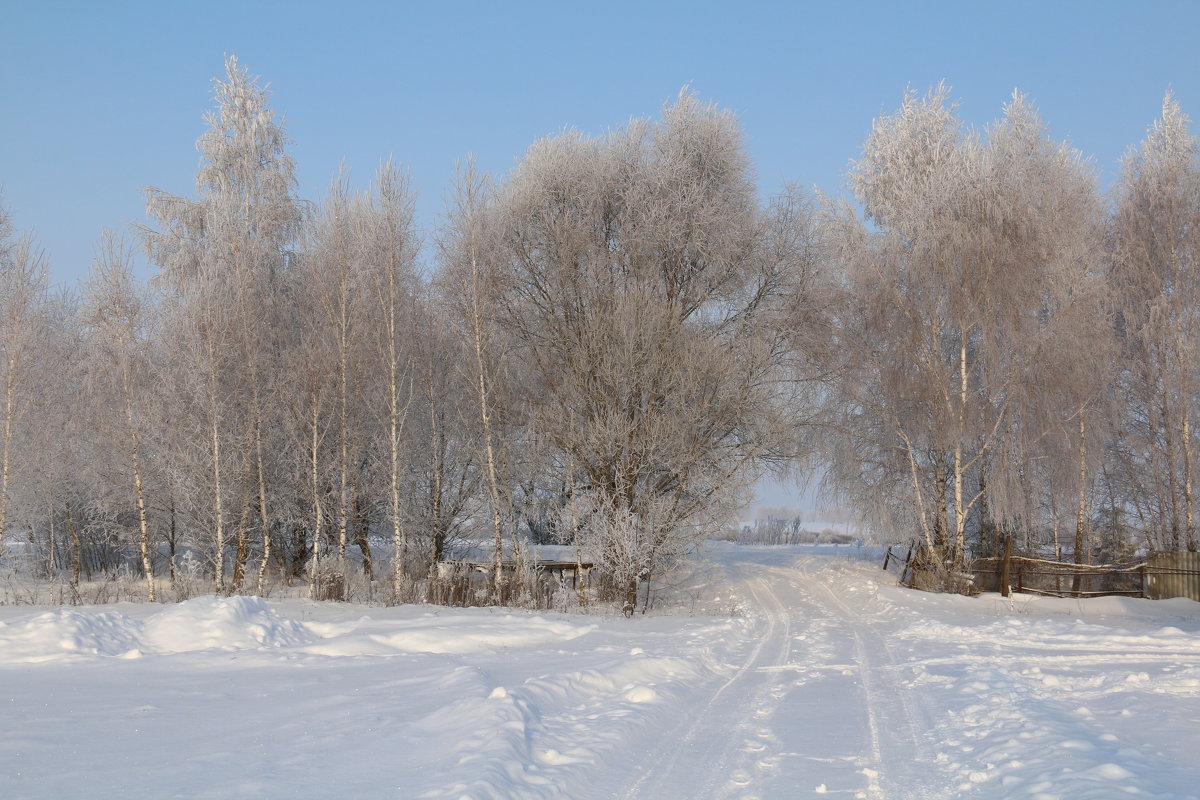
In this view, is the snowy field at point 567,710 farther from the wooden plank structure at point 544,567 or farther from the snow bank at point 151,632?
the wooden plank structure at point 544,567

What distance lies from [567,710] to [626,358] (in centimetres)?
1135

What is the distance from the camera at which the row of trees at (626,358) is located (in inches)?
752

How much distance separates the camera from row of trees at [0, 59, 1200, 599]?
1909 cm

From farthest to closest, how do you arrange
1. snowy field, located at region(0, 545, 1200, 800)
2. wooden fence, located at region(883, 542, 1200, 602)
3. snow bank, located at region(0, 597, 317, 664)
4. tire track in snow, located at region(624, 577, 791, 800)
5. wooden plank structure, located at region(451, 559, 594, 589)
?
wooden fence, located at region(883, 542, 1200, 602)
wooden plank structure, located at region(451, 559, 594, 589)
snow bank, located at region(0, 597, 317, 664)
tire track in snow, located at region(624, 577, 791, 800)
snowy field, located at region(0, 545, 1200, 800)

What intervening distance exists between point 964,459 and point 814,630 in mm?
10481

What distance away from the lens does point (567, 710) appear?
764cm

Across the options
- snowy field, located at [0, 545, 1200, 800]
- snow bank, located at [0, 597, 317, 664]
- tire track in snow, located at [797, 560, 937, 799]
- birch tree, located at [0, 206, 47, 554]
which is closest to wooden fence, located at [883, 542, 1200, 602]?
snowy field, located at [0, 545, 1200, 800]

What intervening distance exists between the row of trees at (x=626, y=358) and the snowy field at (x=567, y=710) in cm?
648

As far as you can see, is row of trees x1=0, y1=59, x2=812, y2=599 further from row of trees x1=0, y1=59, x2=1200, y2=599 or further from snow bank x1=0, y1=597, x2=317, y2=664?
snow bank x1=0, y1=597, x2=317, y2=664

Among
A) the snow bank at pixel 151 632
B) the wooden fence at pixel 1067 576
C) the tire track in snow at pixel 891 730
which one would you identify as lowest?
the wooden fence at pixel 1067 576

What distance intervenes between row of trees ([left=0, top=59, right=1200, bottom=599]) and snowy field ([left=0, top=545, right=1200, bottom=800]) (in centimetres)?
648

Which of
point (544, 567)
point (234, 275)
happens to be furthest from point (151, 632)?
point (234, 275)

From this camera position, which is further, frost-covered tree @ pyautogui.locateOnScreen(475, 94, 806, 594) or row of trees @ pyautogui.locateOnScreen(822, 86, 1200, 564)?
row of trees @ pyautogui.locateOnScreen(822, 86, 1200, 564)

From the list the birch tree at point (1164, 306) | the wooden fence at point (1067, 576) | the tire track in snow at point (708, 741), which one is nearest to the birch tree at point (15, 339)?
the tire track in snow at point (708, 741)
